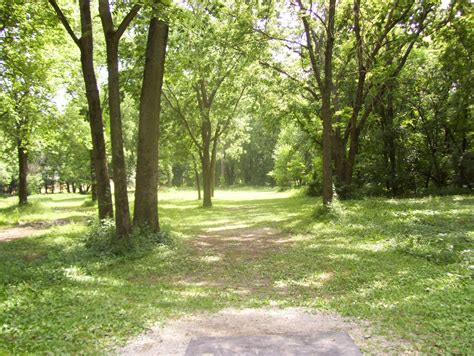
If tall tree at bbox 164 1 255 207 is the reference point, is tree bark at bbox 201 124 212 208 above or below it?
below

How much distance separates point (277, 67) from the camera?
19500mm

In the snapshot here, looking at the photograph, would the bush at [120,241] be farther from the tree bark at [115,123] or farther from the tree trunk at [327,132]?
the tree trunk at [327,132]

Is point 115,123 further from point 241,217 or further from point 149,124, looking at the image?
point 241,217

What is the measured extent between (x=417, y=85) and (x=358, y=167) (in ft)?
21.2

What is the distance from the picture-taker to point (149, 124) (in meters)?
11.6

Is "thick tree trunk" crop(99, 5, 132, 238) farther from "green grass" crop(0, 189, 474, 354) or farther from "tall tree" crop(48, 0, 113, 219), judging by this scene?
"tall tree" crop(48, 0, 113, 219)

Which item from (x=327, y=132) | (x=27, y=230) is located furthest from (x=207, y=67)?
(x=27, y=230)

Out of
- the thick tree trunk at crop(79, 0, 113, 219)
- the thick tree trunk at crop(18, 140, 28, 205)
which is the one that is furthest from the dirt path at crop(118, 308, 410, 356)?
the thick tree trunk at crop(18, 140, 28, 205)

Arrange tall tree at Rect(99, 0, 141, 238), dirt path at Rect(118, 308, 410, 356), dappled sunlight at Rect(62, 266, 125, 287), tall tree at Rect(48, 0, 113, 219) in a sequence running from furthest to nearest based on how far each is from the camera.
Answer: tall tree at Rect(48, 0, 113, 219) → tall tree at Rect(99, 0, 141, 238) → dappled sunlight at Rect(62, 266, 125, 287) → dirt path at Rect(118, 308, 410, 356)

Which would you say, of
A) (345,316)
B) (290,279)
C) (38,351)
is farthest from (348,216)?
(38,351)

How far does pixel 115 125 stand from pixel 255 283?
5.68 meters

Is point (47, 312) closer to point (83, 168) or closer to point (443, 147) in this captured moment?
point (443, 147)

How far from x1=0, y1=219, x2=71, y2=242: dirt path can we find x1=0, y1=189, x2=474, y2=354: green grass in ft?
5.01

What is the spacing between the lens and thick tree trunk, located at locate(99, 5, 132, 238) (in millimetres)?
10172
